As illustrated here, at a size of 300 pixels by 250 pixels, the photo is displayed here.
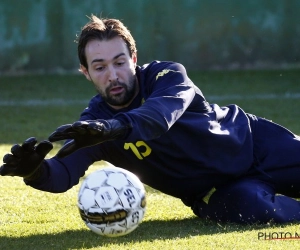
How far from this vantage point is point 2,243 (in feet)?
16.2

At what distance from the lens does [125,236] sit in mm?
4980

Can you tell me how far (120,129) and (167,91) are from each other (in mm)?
677

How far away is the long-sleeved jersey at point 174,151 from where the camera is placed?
17.2 ft

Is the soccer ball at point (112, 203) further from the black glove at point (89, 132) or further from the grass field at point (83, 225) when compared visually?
the black glove at point (89, 132)

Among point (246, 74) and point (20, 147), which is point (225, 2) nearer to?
point (246, 74)

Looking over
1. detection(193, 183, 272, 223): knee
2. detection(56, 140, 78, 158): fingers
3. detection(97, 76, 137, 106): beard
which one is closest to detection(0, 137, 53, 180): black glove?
detection(56, 140, 78, 158): fingers

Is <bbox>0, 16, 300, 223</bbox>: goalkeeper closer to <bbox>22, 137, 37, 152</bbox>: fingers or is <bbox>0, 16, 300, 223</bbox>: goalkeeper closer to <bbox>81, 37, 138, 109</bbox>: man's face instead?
<bbox>81, 37, 138, 109</bbox>: man's face

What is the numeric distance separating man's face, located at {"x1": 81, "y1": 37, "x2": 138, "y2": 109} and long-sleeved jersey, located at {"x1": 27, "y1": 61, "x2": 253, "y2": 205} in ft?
0.38

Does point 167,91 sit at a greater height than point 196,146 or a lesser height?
greater

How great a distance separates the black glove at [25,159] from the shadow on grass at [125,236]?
1.42 ft

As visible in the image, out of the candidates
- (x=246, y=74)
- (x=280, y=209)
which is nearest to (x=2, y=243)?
(x=280, y=209)

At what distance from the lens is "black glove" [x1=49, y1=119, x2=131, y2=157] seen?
4281 millimetres

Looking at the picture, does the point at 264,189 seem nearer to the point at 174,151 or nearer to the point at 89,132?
the point at 174,151

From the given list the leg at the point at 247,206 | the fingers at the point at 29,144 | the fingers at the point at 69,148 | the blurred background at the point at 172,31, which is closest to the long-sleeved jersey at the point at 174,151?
the leg at the point at 247,206
